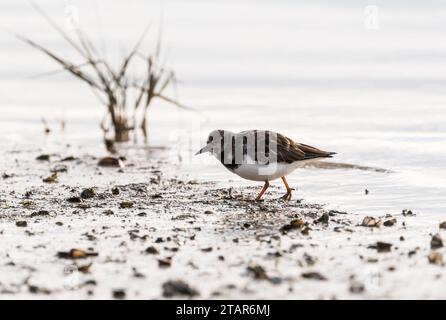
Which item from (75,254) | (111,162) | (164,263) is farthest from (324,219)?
(111,162)

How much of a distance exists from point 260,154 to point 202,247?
2.28 meters

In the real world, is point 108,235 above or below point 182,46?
below

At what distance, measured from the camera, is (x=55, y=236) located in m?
6.65

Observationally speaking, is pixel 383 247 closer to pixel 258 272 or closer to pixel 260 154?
pixel 258 272

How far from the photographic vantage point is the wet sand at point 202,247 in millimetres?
5324

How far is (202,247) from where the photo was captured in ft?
20.6

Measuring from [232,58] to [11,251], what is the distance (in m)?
11.3

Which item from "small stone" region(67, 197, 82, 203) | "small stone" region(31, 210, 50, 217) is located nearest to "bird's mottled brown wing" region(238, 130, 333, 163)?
"small stone" region(67, 197, 82, 203)

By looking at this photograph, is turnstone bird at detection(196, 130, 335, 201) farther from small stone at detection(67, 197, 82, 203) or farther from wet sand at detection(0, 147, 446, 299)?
small stone at detection(67, 197, 82, 203)

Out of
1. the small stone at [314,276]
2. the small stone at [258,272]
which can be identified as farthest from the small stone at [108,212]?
the small stone at [314,276]

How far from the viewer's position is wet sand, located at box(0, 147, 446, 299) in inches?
210

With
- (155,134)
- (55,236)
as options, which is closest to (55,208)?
(55,236)
